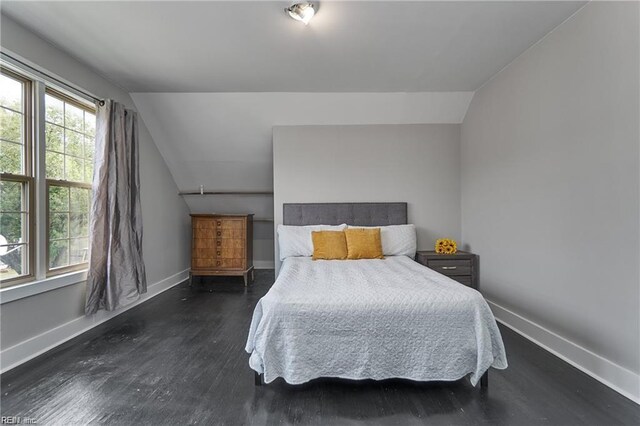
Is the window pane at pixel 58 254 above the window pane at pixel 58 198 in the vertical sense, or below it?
below

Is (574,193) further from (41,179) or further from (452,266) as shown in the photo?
(41,179)

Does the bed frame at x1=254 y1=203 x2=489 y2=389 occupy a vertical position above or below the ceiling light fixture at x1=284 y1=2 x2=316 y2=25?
Answer: below

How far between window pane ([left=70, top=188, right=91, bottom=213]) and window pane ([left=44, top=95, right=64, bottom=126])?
0.63 metres

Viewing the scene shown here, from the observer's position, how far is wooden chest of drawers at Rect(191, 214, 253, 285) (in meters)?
4.47

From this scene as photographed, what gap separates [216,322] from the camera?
3.03 m

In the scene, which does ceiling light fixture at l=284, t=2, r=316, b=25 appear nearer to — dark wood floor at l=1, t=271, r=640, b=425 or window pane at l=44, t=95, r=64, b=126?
window pane at l=44, t=95, r=64, b=126

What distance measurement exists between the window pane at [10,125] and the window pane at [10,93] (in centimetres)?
5

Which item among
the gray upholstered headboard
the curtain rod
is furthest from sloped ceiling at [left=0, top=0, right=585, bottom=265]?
the gray upholstered headboard

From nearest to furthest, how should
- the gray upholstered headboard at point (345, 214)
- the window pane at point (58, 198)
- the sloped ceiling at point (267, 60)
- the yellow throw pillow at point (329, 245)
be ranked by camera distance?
the sloped ceiling at point (267, 60) < the window pane at point (58, 198) < the yellow throw pillow at point (329, 245) < the gray upholstered headboard at point (345, 214)

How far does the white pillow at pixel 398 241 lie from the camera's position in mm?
3588

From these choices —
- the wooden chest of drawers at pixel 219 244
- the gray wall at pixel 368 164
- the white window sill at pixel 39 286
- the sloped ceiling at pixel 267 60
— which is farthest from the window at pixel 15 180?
the gray wall at pixel 368 164

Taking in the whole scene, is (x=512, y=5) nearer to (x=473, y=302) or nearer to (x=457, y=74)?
(x=457, y=74)

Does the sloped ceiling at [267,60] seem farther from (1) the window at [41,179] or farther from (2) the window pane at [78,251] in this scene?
(2) the window pane at [78,251]

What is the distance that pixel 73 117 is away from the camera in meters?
2.89
